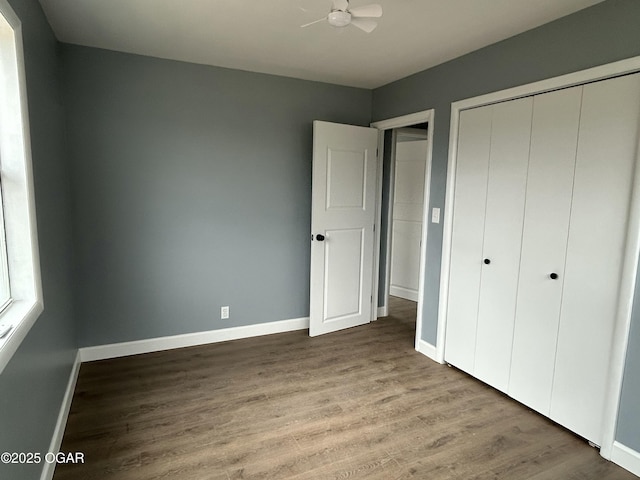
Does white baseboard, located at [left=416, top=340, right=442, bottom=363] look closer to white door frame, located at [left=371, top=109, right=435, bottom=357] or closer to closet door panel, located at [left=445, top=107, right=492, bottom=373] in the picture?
white door frame, located at [left=371, top=109, right=435, bottom=357]

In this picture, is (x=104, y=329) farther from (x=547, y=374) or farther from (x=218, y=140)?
(x=547, y=374)

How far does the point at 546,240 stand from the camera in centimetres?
233

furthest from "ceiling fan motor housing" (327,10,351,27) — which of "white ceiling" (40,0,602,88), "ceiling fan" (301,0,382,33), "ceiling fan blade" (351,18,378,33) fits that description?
"white ceiling" (40,0,602,88)

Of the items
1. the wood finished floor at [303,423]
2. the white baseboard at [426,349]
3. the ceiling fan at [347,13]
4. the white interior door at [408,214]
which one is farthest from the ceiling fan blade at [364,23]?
the white interior door at [408,214]

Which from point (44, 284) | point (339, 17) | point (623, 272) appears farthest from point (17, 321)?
point (623, 272)

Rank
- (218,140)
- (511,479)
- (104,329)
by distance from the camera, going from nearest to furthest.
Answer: (511,479) < (104,329) < (218,140)

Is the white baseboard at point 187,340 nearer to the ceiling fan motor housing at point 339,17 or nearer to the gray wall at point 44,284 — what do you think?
the gray wall at point 44,284

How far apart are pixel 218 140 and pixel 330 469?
103 inches

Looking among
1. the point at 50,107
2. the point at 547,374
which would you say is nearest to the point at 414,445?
the point at 547,374

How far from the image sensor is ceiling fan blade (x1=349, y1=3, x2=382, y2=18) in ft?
5.90

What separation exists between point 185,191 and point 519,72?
8.61 feet

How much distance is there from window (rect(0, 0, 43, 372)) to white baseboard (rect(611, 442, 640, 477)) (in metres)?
2.92

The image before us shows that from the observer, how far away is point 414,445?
6.98 ft

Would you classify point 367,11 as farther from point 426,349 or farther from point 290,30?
point 426,349
